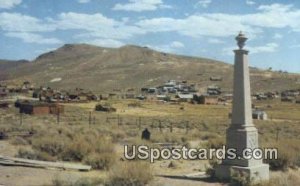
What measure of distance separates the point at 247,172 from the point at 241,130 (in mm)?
1273

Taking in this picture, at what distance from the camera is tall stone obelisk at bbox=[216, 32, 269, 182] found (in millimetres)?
16641

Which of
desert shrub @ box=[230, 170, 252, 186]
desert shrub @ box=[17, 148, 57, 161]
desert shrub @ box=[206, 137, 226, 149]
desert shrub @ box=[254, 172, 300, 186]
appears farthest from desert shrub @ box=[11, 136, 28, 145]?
desert shrub @ box=[254, 172, 300, 186]

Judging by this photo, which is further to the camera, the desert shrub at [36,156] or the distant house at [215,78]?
the distant house at [215,78]

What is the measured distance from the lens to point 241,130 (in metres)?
16.7

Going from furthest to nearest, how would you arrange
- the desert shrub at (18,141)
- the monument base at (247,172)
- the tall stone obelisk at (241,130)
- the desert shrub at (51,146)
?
1. the desert shrub at (18,141)
2. the desert shrub at (51,146)
3. the tall stone obelisk at (241,130)
4. the monument base at (247,172)

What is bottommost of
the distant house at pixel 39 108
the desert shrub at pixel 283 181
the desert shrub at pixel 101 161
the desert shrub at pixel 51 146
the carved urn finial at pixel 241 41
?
the desert shrub at pixel 283 181

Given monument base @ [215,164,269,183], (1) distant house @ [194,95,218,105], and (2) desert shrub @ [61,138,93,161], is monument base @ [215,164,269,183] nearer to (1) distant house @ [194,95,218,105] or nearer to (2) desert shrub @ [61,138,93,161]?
(2) desert shrub @ [61,138,93,161]

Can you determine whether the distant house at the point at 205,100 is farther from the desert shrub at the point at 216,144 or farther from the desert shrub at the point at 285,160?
the desert shrub at the point at 285,160

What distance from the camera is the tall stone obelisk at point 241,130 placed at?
16.6m

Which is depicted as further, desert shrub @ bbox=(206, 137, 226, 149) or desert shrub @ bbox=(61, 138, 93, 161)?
desert shrub @ bbox=(206, 137, 226, 149)

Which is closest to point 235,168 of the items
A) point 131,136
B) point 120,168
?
point 120,168

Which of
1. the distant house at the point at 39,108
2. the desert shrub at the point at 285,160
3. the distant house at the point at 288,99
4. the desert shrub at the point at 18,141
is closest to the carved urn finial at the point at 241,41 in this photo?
the desert shrub at the point at 285,160

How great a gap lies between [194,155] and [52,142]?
603 cm

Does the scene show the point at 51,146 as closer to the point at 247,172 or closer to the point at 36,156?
the point at 36,156
